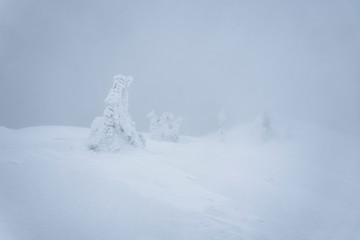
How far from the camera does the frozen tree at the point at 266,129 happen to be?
47656 mm

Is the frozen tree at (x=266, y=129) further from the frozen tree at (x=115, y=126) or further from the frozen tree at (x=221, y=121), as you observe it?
the frozen tree at (x=115, y=126)

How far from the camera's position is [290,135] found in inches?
1909

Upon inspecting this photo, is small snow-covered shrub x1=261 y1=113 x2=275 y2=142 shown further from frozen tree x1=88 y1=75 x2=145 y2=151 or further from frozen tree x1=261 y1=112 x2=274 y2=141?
frozen tree x1=88 y1=75 x2=145 y2=151

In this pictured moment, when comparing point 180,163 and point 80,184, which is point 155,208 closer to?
point 80,184

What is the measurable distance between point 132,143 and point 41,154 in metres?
5.01

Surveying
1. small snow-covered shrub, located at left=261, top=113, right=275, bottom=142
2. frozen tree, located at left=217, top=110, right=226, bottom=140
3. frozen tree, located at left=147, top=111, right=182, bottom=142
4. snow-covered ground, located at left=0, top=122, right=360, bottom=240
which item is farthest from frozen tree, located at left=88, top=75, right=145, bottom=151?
small snow-covered shrub, located at left=261, top=113, right=275, bottom=142

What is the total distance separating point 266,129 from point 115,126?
43896mm

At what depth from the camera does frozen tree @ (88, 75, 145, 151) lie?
426 inches

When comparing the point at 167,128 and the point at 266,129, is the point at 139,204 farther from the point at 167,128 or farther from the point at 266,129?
the point at 266,129

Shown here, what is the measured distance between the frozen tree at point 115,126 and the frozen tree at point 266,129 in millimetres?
41544

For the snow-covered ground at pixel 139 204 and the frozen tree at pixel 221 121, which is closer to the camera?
the snow-covered ground at pixel 139 204

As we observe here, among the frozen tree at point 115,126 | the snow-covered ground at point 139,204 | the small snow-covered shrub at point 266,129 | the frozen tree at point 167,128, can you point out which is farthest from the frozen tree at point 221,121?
the frozen tree at point 115,126

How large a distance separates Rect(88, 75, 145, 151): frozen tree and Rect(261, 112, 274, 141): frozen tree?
41.5 metres

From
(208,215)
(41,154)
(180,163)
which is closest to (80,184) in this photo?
(41,154)
